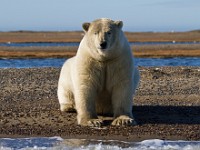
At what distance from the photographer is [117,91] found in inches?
457

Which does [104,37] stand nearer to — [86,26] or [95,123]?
[86,26]

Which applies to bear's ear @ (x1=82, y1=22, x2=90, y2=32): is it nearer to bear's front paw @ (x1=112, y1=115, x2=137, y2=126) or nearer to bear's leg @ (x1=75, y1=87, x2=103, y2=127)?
bear's leg @ (x1=75, y1=87, x2=103, y2=127)

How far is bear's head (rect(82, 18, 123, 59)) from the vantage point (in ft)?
36.5

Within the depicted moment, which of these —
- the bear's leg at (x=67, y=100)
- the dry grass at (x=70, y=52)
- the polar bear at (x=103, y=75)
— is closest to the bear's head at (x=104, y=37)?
the polar bear at (x=103, y=75)

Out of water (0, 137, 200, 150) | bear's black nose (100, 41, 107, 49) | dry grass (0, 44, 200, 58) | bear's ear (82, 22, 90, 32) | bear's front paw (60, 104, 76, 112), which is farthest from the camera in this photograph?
dry grass (0, 44, 200, 58)

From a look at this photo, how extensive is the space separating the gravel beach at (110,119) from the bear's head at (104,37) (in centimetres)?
137

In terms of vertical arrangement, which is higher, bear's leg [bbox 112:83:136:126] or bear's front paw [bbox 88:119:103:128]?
bear's leg [bbox 112:83:136:126]

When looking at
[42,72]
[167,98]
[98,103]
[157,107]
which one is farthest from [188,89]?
[42,72]

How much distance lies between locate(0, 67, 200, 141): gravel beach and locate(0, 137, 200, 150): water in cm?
38

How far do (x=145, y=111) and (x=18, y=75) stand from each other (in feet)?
35.8

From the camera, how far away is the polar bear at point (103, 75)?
11.3m

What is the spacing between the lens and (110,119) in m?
12.0

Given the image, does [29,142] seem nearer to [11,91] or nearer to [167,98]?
[167,98]

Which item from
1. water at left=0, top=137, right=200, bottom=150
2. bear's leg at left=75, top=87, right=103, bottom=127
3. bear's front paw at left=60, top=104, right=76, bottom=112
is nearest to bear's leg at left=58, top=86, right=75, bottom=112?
bear's front paw at left=60, top=104, right=76, bottom=112
